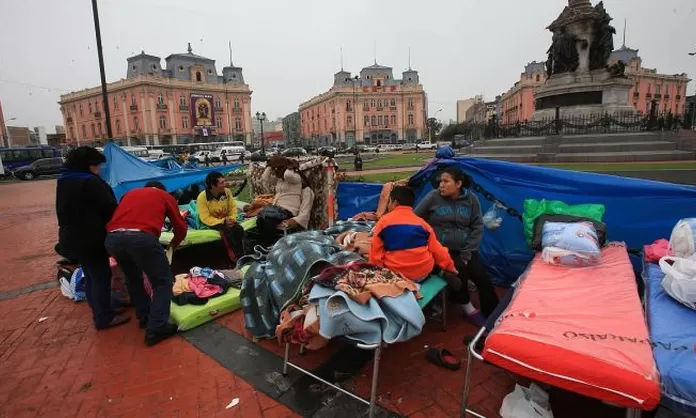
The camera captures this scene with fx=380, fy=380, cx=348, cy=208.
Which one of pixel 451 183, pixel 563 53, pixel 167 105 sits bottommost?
pixel 451 183

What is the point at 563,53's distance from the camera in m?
18.2

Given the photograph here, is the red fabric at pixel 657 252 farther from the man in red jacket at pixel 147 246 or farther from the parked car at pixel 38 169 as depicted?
the parked car at pixel 38 169

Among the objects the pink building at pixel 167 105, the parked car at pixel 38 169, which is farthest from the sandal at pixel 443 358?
the pink building at pixel 167 105

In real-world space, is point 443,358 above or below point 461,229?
below

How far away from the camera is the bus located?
1233 inches

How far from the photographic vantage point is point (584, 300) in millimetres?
2457

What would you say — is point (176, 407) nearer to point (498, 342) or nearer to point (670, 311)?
point (498, 342)

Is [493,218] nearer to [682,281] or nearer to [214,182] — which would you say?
[682,281]

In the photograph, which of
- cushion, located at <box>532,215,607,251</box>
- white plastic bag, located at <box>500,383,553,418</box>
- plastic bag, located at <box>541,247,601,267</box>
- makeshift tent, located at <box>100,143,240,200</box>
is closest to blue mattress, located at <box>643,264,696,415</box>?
plastic bag, located at <box>541,247,601,267</box>

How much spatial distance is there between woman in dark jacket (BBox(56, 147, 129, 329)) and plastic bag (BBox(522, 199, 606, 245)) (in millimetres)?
4218

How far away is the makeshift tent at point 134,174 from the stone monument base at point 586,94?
17087 mm

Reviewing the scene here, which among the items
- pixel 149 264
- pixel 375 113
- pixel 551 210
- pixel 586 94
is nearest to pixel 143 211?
pixel 149 264

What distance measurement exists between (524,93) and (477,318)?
241 ft

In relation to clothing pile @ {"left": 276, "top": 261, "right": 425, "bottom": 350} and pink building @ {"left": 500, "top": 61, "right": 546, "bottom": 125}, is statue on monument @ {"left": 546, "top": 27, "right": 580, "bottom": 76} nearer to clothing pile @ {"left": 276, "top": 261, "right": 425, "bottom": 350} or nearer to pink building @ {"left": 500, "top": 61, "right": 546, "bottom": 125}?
clothing pile @ {"left": 276, "top": 261, "right": 425, "bottom": 350}
